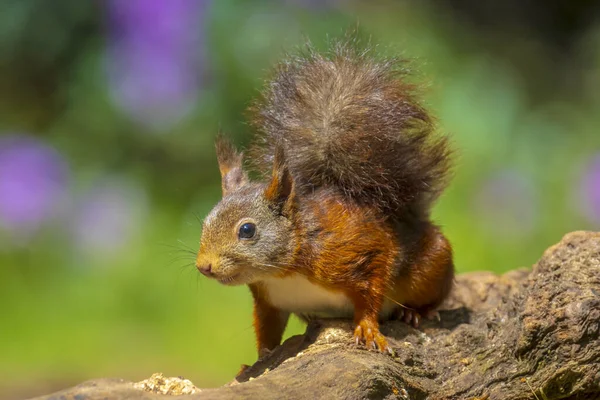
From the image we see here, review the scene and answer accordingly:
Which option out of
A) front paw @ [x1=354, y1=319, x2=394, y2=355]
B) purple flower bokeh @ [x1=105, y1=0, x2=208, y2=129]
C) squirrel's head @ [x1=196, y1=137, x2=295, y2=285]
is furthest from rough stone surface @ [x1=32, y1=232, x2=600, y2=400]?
purple flower bokeh @ [x1=105, y1=0, x2=208, y2=129]

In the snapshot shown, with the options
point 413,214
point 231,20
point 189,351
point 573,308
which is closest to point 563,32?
point 231,20

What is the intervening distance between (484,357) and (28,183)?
3.61 m

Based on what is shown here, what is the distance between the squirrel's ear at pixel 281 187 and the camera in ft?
7.12

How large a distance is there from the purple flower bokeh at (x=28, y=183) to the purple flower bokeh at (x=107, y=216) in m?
0.18

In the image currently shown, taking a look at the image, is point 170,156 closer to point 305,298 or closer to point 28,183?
point 28,183

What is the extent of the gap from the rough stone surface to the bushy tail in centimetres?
41

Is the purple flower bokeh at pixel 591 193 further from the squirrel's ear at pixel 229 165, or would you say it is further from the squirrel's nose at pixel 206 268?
the squirrel's nose at pixel 206 268

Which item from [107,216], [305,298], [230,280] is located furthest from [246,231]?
[107,216]

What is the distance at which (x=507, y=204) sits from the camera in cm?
445

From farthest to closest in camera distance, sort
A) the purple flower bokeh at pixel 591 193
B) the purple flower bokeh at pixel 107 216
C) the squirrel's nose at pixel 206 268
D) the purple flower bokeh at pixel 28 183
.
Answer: the purple flower bokeh at pixel 28 183 < the purple flower bokeh at pixel 107 216 < the purple flower bokeh at pixel 591 193 < the squirrel's nose at pixel 206 268

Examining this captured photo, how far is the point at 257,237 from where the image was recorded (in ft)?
7.03

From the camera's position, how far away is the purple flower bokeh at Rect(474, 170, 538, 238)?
4309 mm

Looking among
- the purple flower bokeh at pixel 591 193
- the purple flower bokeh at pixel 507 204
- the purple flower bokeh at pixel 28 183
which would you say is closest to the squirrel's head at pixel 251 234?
the purple flower bokeh at pixel 507 204

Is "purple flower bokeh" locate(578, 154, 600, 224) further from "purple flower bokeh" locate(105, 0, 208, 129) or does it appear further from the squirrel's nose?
the squirrel's nose
